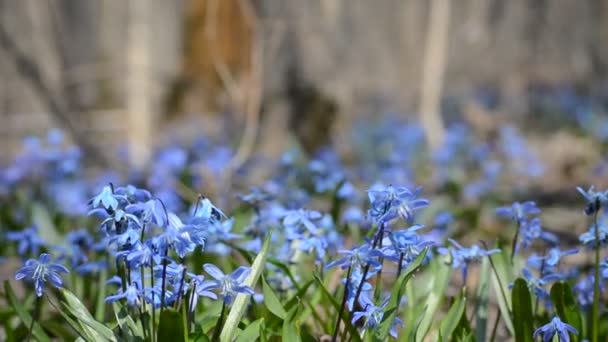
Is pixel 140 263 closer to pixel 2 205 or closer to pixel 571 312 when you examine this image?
pixel 571 312

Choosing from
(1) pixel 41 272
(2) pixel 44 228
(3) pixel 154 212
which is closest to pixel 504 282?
(3) pixel 154 212

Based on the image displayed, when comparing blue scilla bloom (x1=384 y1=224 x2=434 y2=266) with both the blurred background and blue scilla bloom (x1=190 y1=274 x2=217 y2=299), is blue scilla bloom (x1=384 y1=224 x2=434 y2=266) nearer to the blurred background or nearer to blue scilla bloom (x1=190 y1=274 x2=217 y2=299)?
blue scilla bloom (x1=190 y1=274 x2=217 y2=299)

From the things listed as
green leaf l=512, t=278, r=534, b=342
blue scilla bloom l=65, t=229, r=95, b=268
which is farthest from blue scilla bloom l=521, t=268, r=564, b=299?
blue scilla bloom l=65, t=229, r=95, b=268

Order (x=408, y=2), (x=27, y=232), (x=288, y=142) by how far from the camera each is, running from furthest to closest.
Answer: (x=408, y=2) < (x=288, y=142) < (x=27, y=232)

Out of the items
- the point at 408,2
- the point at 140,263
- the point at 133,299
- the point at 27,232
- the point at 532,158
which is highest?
the point at 408,2

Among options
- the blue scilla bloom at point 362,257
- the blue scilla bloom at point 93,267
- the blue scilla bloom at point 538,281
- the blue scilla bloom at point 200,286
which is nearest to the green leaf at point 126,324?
the blue scilla bloom at point 200,286

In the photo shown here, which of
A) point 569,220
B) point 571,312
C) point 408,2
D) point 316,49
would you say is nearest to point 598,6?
point 408,2

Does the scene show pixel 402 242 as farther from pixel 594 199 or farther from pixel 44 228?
pixel 44 228
